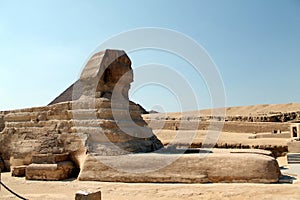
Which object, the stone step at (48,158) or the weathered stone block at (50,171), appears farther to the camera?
the stone step at (48,158)

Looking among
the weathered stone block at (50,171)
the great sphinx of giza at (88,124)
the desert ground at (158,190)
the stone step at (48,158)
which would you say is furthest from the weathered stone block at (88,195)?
the stone step at (48,158)

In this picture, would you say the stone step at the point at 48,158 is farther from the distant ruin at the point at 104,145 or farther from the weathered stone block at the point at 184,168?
the weathered stone block at the point at 184,168

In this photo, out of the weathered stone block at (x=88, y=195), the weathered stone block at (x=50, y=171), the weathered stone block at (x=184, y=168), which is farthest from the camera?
the weathered stone block at (x=50, y=171)

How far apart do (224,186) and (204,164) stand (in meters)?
0.82

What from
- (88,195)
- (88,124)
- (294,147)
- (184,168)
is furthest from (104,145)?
(294,147)

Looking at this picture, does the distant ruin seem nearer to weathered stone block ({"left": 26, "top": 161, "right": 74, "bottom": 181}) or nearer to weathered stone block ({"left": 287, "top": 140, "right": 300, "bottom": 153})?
weathered stone block ({"left": 26, "top": 161, "right": 74, "bottom": 181})

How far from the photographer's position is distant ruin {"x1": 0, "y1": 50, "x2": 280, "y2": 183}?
24.2 ft

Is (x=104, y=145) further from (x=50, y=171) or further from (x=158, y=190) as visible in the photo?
(x=158, y=190)

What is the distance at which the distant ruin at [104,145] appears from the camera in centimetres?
736

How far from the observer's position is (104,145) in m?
8.78

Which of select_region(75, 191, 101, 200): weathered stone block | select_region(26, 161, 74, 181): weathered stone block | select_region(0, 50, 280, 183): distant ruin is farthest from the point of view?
select_region(26, 161, 74, 181): weathered stone block

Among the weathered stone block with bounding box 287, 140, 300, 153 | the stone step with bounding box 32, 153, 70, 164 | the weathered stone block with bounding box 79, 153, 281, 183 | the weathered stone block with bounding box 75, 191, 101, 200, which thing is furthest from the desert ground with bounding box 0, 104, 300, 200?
the weathered stone block with bounding box 287, 140, 300, 153

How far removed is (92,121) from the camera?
9297mm

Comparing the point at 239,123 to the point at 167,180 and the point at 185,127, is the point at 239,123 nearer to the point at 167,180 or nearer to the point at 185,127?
the point at 185,127
